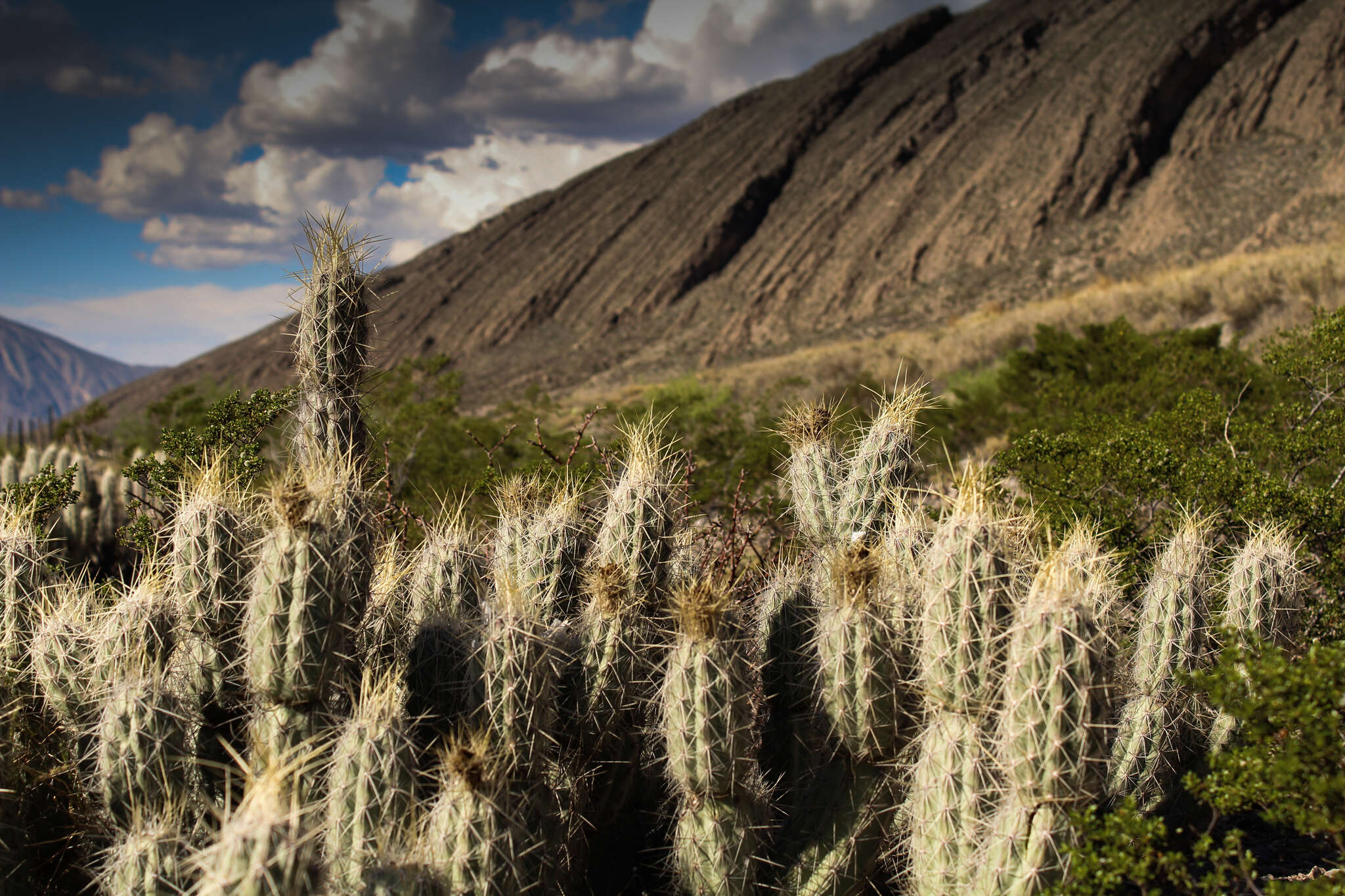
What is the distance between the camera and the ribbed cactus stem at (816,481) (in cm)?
399

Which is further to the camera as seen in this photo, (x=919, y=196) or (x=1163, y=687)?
(x=919, y=196)

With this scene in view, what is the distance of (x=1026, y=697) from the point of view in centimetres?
247

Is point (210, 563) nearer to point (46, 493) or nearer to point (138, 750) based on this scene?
point (138, 750)

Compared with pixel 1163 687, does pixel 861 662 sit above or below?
above

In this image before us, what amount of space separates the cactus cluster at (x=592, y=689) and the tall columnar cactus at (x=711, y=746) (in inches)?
0.5

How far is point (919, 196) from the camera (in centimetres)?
4044

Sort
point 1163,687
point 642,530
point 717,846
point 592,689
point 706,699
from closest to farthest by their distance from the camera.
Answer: point 706,699 → point 717,846 → point 592,689 → point 642,530 → point 1163,687

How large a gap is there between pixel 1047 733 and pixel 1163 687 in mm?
1403

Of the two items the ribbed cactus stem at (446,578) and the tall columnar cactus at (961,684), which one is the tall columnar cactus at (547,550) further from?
the tall columnar cactus at (961,684)

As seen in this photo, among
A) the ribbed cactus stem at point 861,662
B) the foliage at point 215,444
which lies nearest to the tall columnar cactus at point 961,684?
the ribbed cactus stem at point 861,662

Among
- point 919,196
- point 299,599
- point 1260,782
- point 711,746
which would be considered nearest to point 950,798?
point 711,746

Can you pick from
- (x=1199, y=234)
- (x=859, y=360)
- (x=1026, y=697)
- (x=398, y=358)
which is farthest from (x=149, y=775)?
(x=398, y=358)

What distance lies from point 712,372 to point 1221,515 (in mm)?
26640

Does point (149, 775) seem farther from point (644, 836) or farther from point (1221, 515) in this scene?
point (1221, 515)
